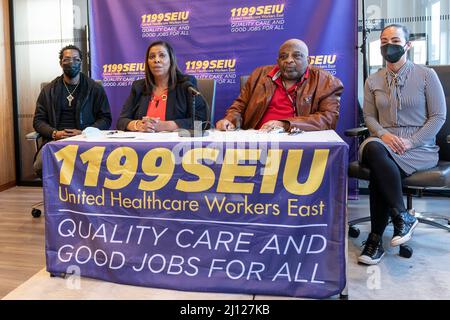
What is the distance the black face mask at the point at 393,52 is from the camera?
238 centimetres

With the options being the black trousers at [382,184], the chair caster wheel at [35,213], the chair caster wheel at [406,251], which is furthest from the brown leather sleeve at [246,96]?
the chair caster wheel at [35,213]

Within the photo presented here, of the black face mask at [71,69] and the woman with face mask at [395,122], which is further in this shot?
the black face mask at [71,69]

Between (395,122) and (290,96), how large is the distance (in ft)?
2.00

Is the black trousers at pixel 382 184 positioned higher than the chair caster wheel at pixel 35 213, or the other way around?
the black trousers at pixel 382 184

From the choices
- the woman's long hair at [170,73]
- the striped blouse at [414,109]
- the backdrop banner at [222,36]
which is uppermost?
the backdrop banner at [222,36]

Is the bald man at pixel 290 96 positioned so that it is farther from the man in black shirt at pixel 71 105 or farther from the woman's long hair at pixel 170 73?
the man in black shirt at pixel 71 105

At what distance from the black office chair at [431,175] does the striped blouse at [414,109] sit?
0.08m

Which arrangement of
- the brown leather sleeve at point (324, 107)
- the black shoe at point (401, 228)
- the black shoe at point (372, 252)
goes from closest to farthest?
the black shoe at point (401, 228), the black shoe at point (372, 252), the brown leather sleeve at point (324, 107)

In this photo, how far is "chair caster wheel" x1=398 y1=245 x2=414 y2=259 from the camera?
223 cm

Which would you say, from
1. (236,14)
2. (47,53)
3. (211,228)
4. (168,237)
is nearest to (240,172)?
(211,228)

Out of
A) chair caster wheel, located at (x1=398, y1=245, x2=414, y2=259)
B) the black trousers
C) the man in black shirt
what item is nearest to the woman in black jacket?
the man in black shirt

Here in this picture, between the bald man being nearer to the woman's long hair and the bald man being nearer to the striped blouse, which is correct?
the striped blouse

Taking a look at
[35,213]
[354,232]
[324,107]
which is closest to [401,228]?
[354,232]
